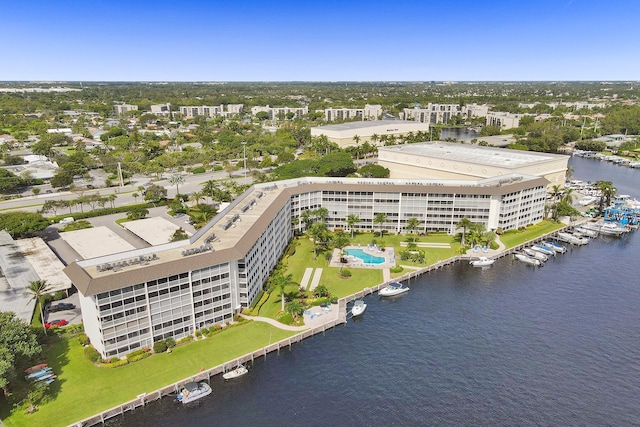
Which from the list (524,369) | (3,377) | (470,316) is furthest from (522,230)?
(3,377)

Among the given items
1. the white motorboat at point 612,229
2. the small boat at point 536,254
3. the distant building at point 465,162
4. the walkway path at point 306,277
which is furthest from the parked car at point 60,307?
the white motorboat at point 612,229

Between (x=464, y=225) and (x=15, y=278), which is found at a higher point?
(x=464, y=225)

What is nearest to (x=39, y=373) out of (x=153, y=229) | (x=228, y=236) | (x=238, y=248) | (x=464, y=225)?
(x=238, y=248)

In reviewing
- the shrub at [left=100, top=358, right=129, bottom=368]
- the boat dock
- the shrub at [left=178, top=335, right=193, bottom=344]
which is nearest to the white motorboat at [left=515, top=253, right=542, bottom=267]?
the boat dock

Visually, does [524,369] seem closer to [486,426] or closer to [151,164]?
[486,426]

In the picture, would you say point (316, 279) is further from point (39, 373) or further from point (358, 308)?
point (39, 373)

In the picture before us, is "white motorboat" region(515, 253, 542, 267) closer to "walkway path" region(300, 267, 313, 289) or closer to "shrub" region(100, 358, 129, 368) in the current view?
"walkway path" region(300, 267, 313, 289)
